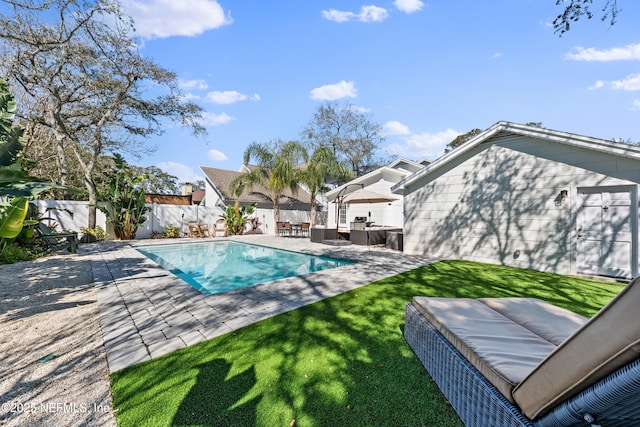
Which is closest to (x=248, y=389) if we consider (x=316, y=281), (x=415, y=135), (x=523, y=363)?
(x=523, y=363)

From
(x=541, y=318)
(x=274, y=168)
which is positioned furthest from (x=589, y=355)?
(x=274, y=168)

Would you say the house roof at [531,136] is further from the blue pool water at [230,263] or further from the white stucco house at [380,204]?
the white stucco house at [380,204]

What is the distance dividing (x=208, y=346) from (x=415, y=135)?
46.5 meters

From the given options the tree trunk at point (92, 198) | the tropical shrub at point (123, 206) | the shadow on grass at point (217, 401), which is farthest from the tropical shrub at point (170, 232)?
the shadow on grass at point (217, 401)

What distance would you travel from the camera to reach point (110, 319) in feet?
13.4

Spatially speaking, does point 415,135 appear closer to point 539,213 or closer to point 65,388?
point 539,213

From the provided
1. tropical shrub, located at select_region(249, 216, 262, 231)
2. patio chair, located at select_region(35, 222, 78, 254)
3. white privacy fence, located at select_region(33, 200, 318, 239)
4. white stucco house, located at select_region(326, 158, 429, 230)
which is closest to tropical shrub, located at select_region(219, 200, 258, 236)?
tropical shrub, located at select_region(249, 216, 262, 231)

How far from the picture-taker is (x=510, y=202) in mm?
8625

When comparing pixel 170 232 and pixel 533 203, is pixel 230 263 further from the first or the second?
pixel 533 203

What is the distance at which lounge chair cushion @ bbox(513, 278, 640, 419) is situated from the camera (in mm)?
1040

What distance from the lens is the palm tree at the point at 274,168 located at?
1861 cm

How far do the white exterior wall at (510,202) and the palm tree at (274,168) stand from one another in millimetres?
9942

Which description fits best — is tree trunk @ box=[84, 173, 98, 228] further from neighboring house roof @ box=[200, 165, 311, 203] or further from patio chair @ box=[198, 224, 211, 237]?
neighboring house roof @ box=[200, 165, 311, 203]

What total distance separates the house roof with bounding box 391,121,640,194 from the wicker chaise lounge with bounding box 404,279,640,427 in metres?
6.54
